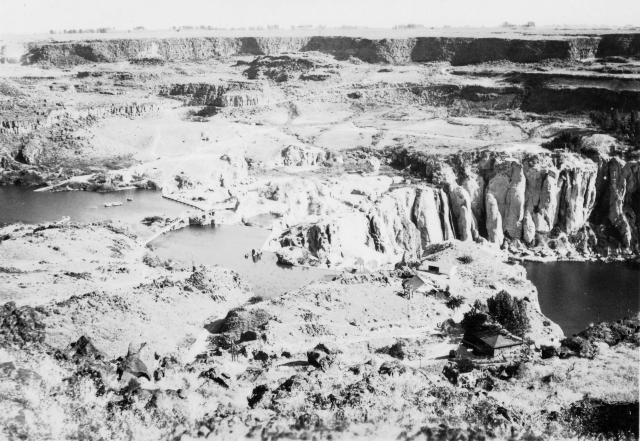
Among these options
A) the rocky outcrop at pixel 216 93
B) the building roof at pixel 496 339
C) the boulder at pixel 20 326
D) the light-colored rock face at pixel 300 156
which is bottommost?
the building roof at pixel 496 339

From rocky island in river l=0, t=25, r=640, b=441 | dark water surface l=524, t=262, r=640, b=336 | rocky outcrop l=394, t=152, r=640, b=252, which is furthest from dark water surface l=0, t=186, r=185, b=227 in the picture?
dark water surface l=524, t=262, r=640, b=336

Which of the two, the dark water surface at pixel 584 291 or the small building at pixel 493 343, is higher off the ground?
the small building at pixel 493 343

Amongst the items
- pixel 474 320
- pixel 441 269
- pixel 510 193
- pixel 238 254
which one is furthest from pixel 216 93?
pixel 474 320

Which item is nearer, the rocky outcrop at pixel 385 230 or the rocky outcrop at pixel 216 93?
the rocky outcrop at pixel 385 230

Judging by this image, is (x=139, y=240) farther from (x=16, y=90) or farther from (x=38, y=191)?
(x=16, y=90)

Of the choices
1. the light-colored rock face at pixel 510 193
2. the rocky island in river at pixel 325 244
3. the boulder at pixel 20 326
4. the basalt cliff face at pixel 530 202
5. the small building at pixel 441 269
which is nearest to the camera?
the rocky island in river at pixel 325 244

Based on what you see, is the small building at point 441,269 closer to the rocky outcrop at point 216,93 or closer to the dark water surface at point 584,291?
the dark water surface at point 584,291

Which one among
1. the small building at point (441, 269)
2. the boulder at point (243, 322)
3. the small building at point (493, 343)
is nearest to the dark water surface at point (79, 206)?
the boulder at point (243, 322)

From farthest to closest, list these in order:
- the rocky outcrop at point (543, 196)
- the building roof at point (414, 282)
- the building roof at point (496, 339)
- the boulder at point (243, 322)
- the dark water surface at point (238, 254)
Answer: the rocky outcrop at point (543, 196)
the dark water surface at point (238, 254)
the building roof at point (414, 282)
the boulder at point (243, 322)
the building roof at point (496, 339)
